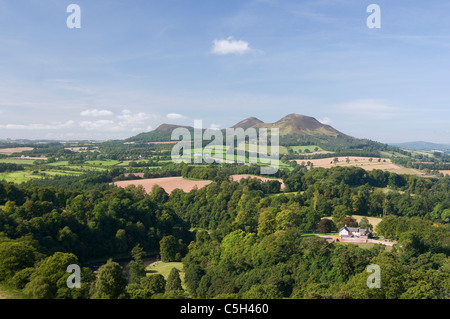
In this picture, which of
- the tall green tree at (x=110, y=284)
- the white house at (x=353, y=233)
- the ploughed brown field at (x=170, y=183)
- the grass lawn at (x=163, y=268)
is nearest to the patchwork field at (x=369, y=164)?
the ploughed brown field at (x=170, y=183)

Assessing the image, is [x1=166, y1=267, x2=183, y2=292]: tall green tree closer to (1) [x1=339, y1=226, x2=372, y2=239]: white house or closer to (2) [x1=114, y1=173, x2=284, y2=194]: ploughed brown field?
(1) [x1=339, y1=226, x2=372, y2=239]: white house

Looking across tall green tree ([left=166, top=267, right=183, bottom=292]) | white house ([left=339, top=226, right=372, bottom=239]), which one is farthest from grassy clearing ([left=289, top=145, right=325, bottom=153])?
tall green tree ([left=166, top=267, right=183, bottom=292])

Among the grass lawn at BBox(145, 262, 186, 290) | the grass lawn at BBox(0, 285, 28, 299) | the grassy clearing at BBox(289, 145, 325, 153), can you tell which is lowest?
the grass lawn at BBox(145, 262, 186, 290)

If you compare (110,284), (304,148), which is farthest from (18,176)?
(304,148)

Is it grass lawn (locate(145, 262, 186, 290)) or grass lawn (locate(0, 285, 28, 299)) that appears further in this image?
grass lawn (locate(145, 262, 186, 290))

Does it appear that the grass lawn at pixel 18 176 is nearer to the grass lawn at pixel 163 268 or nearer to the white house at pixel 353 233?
the grass lawn at pixel 163 268
